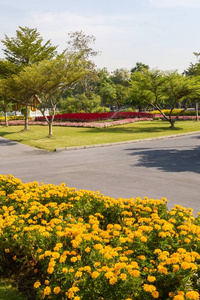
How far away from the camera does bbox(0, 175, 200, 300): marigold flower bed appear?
8.44 ft

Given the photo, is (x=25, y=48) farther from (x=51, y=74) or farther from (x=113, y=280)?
(x=113, y=280)

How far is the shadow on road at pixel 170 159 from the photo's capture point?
33.0 feet

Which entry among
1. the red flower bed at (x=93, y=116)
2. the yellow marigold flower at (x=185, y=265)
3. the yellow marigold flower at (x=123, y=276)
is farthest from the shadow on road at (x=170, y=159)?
the red flower bed at (x=93, y=116)

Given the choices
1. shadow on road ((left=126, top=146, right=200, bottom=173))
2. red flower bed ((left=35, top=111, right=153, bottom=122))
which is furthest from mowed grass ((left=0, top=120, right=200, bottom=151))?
red flower bed ((left=35, top=111, right=153, bottom=122))

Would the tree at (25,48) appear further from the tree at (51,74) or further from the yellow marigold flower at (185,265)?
the yellow marigold flower at (185,265)

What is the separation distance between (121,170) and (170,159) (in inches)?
117

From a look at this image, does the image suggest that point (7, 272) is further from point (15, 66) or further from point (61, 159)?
point (15, 66)

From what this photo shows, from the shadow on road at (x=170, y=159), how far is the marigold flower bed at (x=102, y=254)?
217 inches

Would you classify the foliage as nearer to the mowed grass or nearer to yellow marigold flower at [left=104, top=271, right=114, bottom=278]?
the mowed grass

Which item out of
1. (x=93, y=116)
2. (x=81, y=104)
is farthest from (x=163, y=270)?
(x=81, y=104)

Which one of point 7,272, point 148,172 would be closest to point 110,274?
point 7,272

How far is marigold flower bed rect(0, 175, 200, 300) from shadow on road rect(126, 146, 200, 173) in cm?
552

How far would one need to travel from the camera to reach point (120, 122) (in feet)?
107

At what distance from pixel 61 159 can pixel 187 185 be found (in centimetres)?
643
